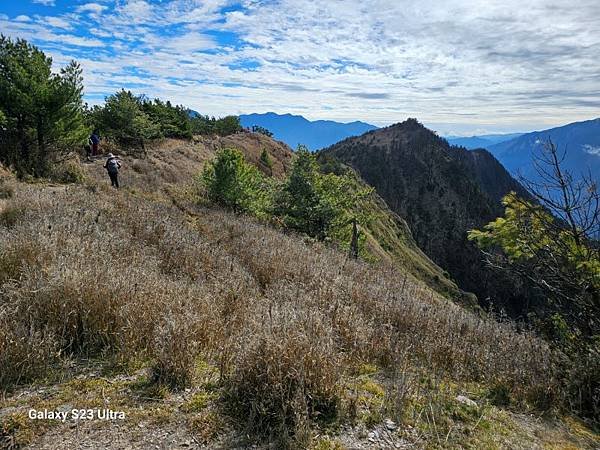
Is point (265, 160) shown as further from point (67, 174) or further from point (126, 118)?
point (67, 174)

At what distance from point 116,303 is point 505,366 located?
412 centimetres

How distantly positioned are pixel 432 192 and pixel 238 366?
117486 mm

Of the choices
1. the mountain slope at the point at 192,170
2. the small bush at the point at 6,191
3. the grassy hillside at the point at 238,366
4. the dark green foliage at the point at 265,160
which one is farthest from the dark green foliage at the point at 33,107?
the dark green foliage at the point at 265,160

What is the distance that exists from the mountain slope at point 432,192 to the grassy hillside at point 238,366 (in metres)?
91.2

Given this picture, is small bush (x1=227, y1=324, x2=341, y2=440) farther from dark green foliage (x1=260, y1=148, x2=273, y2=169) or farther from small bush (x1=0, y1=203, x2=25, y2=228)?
dark green foliage (x1=260, y1=148, x2=273, y2=169)

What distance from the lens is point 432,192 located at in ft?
371

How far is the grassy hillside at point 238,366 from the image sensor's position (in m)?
2.74

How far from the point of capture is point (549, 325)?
5.40m

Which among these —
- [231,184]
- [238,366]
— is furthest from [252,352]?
[231,184]

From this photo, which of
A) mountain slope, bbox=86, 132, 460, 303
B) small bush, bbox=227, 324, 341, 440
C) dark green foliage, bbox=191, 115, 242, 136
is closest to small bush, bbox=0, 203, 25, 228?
small bush, bbox=227, 324, 341, 440

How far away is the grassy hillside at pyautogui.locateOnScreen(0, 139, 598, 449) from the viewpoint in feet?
8.99

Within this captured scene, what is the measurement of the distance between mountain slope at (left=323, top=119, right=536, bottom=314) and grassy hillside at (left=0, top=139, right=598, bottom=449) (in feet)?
299

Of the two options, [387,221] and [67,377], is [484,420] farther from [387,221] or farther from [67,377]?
[387,221]

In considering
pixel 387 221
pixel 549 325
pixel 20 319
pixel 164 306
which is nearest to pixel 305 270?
pixel 164 306
